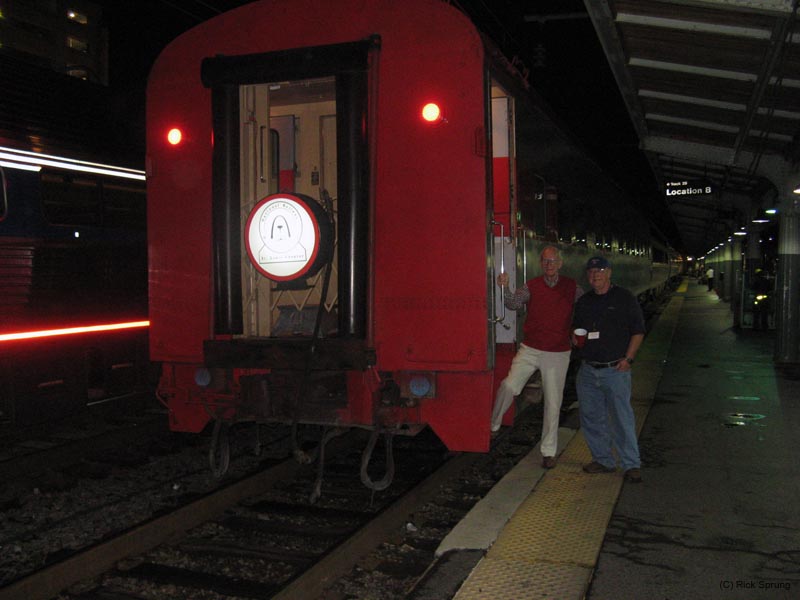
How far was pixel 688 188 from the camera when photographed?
1469 centimetres

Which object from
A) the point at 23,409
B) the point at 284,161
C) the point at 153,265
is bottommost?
the point at 23,409

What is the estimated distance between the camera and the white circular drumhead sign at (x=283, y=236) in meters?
4.54

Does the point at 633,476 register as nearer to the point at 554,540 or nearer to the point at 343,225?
the point at 554,540

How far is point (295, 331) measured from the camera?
206 inches

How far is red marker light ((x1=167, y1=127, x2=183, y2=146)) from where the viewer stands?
525 centimetres

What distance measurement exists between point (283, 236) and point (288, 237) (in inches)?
1.6

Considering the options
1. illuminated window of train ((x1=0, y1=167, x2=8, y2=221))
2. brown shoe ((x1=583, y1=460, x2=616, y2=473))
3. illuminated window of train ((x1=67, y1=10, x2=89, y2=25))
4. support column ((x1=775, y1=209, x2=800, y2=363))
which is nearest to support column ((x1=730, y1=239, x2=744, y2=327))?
support column ((x1=775, y1=209, x2=800, y2=363))

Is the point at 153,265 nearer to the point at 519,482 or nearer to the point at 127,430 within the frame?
the point at 127,430

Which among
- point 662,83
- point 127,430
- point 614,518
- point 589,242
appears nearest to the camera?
point 614,518

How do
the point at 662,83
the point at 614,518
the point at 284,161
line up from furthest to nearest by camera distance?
the point at 662,83, the point at 284,161, the point at 614,518

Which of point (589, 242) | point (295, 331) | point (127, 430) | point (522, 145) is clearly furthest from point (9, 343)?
point (589, 242)

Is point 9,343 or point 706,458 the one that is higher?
point 9,343

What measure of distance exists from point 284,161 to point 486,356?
8.00 feet

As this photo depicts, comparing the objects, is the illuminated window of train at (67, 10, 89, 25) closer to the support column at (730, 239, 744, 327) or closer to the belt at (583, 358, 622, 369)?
the support column at (730, 239, 744, 327)
